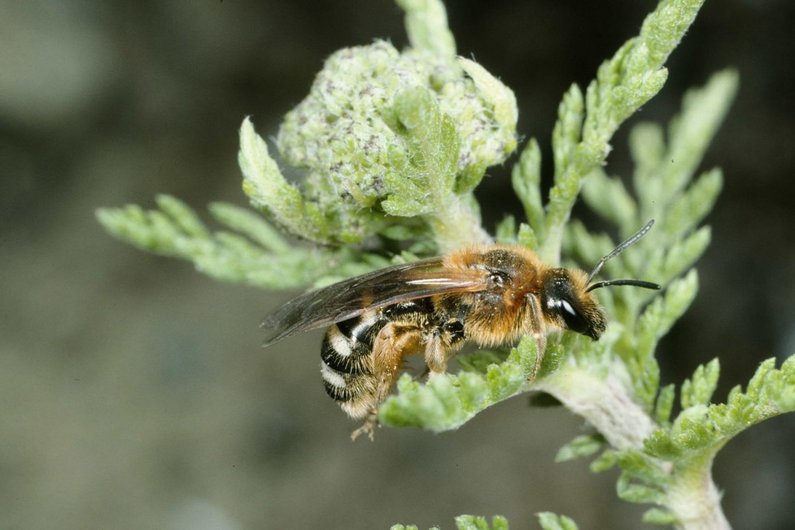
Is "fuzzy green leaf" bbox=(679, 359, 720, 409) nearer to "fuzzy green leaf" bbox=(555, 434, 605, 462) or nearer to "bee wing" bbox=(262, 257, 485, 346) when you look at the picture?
"fuzzy green leaf" bbox=(555, 434, 605, 462)

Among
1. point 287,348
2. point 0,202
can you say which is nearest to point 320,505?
point 287,348

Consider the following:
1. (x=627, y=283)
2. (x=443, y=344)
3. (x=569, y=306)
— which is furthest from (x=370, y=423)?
(x=627, y=283)

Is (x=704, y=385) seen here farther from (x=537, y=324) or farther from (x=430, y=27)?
(x=430, y=27)

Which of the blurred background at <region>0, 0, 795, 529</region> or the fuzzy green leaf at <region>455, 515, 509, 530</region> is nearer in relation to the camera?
the fuzzy green leaf at <region>455, 515, 509, 530</region>

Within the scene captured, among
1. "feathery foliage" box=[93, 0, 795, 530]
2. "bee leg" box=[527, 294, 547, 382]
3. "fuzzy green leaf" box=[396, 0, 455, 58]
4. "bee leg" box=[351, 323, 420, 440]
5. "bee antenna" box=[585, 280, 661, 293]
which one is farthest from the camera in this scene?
"fuzzy green leaf" box=[396, 0, 455, 58]

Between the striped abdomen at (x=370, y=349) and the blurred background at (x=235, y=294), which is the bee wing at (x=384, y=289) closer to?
the striped abdomen at (x=370, y=349)

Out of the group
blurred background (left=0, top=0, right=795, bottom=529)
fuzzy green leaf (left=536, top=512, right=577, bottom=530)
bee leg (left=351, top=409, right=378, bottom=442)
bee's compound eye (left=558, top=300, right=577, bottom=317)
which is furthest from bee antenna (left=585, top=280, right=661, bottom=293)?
blurred background (left=0, top=0, right=795, bottom=529)

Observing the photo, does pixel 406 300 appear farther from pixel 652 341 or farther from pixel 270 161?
pixel 652 341
